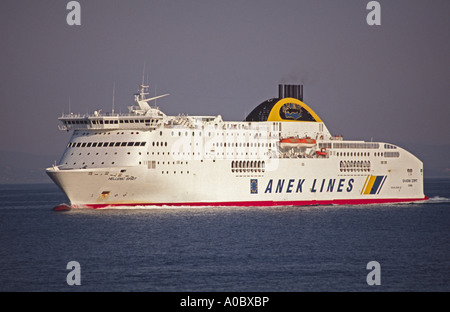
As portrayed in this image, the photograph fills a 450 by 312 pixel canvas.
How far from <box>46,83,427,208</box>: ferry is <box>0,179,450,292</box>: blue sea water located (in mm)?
1471

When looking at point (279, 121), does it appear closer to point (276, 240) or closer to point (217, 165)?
point (217, 165)

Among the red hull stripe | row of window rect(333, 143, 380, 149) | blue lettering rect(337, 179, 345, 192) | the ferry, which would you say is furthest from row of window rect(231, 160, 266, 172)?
row of window rect(333, 143, 380, 149)

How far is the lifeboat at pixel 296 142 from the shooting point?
54.5 meters

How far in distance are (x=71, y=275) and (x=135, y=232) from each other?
11.6 meters

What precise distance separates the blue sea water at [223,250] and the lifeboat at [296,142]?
6069 millimetres

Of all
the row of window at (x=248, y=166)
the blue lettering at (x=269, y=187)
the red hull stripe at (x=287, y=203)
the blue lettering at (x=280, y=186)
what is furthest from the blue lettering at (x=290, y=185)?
the row of window at (x=248, y=166)

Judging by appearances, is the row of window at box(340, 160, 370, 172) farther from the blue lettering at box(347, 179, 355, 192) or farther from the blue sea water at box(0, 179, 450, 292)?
the blue sea water at box(0, 179, 450, 292)

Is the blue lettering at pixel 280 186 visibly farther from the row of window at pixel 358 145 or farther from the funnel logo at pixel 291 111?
the row of window at pixel 358 145

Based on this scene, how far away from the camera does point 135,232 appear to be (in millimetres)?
38375

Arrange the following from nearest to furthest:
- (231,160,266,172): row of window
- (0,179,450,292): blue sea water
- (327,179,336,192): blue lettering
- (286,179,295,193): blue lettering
A: (0,179,450,292): blue sea water, (231,160,266,172): row of window, (286,179,295,193): blue lettering, (327,179,336,192): blue lettering

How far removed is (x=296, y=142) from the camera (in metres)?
54.8

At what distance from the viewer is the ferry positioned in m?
46.5

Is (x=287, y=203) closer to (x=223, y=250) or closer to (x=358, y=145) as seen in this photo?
(x=358, y=145)
